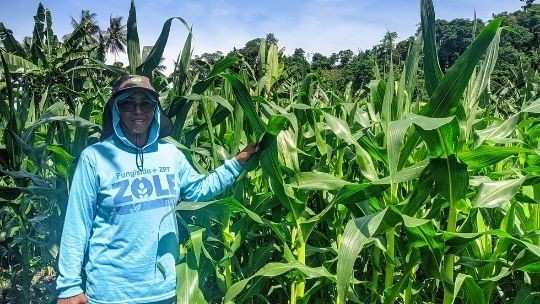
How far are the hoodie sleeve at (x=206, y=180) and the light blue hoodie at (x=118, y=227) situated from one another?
12cm

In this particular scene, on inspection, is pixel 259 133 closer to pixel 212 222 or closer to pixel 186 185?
pixel 186 185

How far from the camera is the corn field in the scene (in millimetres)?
1410

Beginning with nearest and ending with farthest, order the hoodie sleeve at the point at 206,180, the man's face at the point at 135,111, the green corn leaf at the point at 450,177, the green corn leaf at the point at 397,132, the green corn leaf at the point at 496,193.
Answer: the green corn leaf at the point at 397,132
the green corn leaf at the point at 450,177
the green corn leaf at the point at 496,193
the man's face at the point at 135,111
the hoodie sleeve at the point at 206,180

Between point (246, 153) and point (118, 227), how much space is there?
53 cm

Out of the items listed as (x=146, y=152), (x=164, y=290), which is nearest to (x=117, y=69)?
(x=146, y=152)

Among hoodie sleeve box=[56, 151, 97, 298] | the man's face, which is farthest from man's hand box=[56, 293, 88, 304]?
the man's face

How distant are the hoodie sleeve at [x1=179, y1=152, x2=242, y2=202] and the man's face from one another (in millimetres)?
232

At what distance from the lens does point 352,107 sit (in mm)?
2143

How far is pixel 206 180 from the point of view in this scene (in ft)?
6.35

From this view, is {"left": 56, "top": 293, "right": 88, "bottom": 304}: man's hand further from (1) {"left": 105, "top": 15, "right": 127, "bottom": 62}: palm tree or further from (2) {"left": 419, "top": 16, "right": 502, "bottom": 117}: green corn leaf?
(1) {"left": 105, "top": 15, "right": 127, "bottom": 62}: palm tree

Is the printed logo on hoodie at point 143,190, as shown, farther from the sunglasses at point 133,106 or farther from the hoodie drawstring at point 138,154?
the sunglasses at point 133,106

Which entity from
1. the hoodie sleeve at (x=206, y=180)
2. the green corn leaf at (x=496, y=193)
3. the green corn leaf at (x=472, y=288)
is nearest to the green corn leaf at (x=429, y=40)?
the green corn leaf at (x=496, y=193)

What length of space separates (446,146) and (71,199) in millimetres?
1257

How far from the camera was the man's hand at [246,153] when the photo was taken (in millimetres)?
1839
